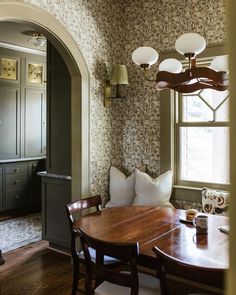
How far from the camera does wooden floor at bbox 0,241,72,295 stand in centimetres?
306

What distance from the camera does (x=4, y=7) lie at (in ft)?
8.56

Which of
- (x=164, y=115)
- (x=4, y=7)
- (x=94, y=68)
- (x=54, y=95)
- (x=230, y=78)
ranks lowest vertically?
(x=230, y=78)

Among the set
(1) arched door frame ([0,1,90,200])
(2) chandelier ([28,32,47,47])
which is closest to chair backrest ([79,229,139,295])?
(1) arched door frame ([0,1,90,200])

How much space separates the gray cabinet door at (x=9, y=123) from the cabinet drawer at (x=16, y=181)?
1.19ft

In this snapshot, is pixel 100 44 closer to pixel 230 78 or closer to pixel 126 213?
pixel 126 213

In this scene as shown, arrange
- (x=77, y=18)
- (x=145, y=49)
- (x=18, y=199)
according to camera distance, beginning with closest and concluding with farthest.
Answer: (x=145, y=49) → (x=77, y=18) → (x=18, y=199)

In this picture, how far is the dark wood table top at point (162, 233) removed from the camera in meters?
1.90

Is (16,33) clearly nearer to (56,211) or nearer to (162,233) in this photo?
(56,211)

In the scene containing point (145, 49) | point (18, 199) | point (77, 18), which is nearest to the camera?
point (145, 49)

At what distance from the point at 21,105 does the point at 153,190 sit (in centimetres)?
348

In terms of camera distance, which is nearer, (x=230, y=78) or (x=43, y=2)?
(x=230, y=78)

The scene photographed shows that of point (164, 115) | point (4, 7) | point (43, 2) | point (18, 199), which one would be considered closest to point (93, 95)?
point (164, 115)

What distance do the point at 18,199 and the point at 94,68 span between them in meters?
3.17

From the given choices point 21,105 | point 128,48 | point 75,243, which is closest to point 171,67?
point 75,243
